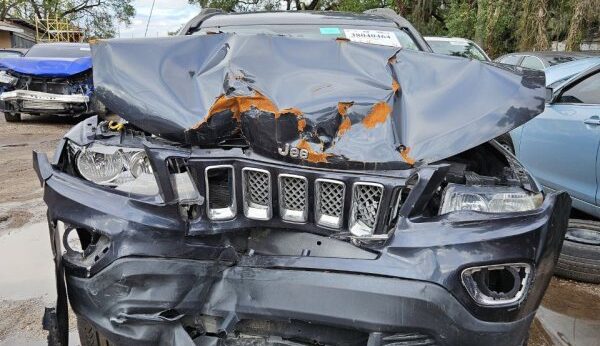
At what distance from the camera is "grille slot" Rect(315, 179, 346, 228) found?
2.00 meters

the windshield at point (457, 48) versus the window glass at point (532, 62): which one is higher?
the windshield at point (457, 48)

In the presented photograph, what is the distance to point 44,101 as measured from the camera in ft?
34.2

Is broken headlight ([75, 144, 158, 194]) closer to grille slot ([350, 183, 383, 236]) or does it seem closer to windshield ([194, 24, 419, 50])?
grille slot ([350, 183, 383, 236])

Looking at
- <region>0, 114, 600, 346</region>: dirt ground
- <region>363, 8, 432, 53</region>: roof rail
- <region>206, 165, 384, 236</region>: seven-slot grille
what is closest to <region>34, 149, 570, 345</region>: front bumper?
<region>206, 165, 384, 236</region>: seven-slot grille

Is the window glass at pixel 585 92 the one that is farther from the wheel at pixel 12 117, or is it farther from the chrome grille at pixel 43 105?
the wheel at pixel 12 117

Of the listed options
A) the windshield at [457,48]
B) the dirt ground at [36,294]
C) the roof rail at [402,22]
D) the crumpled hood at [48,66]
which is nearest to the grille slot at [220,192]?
the dirt ground at [36,294]

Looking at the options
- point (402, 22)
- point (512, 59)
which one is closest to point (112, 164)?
point (402, 22)

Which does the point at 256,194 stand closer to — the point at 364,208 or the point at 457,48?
the point at 364,208

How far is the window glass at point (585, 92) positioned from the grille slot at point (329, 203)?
347cm

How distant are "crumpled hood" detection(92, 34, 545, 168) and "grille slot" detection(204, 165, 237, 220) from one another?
0.15 meters

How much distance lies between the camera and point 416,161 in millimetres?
2059

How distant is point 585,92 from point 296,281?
3948 millimetres

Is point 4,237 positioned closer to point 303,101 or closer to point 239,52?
point 239,52

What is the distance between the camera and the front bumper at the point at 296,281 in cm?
188
